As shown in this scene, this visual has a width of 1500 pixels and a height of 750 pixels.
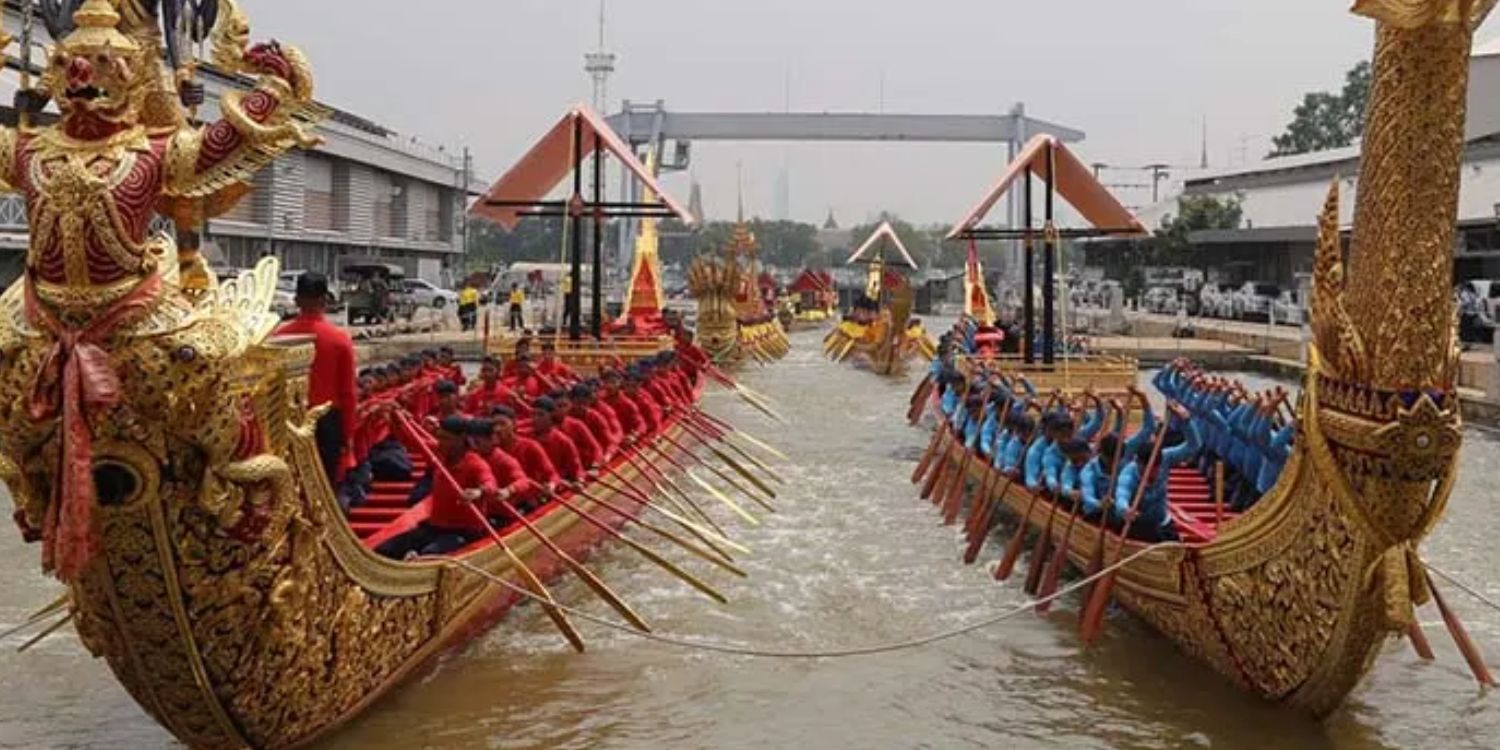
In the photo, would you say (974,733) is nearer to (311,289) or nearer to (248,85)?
(311,289)

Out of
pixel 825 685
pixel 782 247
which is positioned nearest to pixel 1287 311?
pixel 825 685

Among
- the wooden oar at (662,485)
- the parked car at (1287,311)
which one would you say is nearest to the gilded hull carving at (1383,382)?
the wooden oar at (662,485)

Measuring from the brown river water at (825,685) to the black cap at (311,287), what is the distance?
1.79 metres

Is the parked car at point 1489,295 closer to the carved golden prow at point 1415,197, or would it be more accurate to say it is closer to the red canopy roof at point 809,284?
the carved golden prow at point 1415,197

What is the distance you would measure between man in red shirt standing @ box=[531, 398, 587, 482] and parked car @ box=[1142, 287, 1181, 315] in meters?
33.2

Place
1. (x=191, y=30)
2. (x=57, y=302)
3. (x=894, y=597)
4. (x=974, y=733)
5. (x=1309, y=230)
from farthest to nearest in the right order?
(x=1309, y=230)
(x=894, y=597)
(x=974, y=733)
(x=191, y=30)
(x=57, y=302)

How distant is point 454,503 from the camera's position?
6883mm

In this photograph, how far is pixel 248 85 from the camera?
16.2 feet

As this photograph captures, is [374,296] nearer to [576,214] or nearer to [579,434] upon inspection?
[576,214]

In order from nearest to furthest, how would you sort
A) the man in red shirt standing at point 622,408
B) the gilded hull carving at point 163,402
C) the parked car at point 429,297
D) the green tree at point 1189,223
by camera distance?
the gilded hull carving at point 163,402 < the man in red shirt standing at point 622,408 < the parked car at point 429,297 < the green tree at point 1189,223

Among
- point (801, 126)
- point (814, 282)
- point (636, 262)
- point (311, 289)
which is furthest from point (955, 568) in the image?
point (801, 126)

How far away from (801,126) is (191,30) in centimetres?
4750

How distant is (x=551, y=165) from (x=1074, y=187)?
6.16 m

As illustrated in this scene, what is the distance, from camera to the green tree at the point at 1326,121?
57.8 m
